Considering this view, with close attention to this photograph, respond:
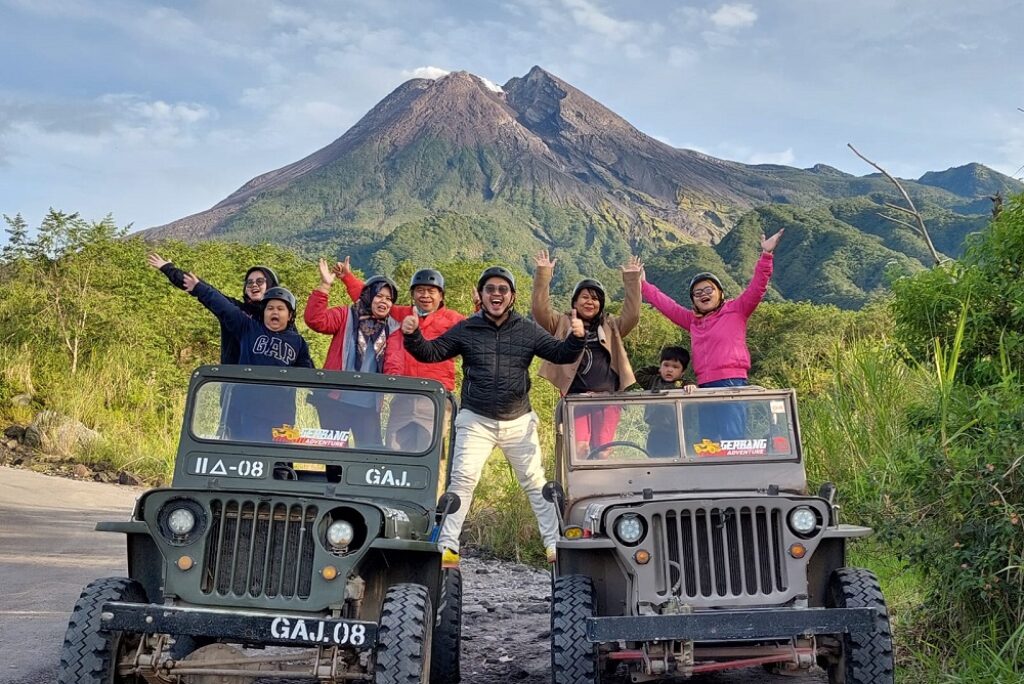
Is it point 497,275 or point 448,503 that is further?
point 497,275

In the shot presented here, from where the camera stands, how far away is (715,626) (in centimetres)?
453

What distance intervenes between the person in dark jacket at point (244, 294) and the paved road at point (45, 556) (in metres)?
2.11

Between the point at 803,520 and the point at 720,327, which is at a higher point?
the point at 720,327

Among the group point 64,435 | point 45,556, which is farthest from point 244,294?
point 64,435

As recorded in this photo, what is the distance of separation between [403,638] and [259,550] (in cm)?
80

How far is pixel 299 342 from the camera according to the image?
6.92 metres

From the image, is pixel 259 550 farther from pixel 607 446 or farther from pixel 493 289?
pixel 493 289

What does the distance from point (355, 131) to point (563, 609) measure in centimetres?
18621

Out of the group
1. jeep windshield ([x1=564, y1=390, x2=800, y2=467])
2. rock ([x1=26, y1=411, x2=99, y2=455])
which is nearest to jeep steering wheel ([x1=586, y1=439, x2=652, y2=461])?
jeep windshield ([x1=564, y1=390, x2=800, y2=467])

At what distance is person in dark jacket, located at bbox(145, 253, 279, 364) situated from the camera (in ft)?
23.3

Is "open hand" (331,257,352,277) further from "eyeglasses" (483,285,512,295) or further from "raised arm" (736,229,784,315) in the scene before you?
"raised arm" (736,229,784,315)

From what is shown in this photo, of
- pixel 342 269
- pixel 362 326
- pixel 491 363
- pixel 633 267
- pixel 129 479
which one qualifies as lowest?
pixel 491 363

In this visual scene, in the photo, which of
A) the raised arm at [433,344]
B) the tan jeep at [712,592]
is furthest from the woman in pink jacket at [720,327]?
the raised arm at [433,344]

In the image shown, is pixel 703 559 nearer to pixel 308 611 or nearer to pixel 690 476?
pixel 690 476
